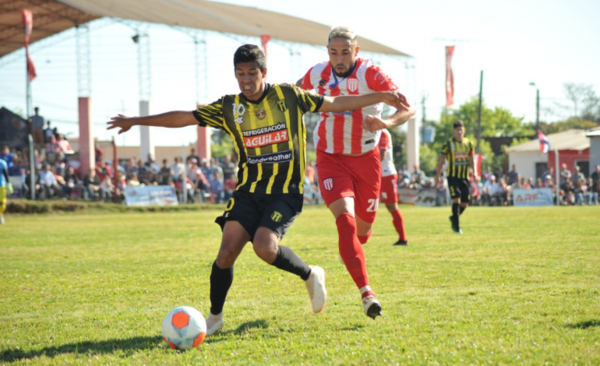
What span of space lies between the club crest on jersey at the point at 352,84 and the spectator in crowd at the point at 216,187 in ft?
79.6

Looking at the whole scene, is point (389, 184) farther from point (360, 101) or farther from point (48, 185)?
point (48, 185)

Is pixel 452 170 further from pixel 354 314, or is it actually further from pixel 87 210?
pixel 87 210

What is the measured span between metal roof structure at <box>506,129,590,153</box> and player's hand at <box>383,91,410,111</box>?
52.1 meters

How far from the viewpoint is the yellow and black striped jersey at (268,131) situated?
5539 mm

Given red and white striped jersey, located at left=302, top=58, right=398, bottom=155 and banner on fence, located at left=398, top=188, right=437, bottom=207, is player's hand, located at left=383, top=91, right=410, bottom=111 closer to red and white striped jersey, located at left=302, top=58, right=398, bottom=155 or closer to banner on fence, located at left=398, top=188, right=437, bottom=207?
red and white striped jersey, located at left=302, top=58, right=398, bottom=155

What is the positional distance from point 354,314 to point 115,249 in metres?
7.98

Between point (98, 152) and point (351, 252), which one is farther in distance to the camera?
point (98, 152)


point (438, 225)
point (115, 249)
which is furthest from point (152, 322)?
point (438, 225)

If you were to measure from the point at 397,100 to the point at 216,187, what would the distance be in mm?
25498

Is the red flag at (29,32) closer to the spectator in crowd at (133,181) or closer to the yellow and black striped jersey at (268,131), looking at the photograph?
the spectator in crowd at (133,181)

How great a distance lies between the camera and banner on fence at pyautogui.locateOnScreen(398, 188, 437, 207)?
32.9m

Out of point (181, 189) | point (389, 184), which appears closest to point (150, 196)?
point (181, 189)

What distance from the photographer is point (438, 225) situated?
675 inches

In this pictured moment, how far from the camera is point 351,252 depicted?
5.80m
